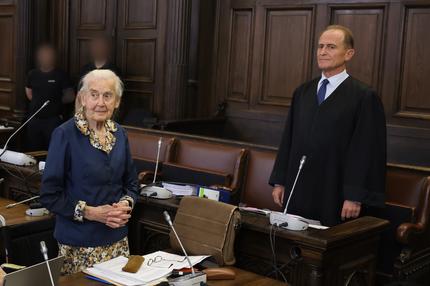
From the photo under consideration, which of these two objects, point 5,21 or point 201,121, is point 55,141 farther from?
point 5,21

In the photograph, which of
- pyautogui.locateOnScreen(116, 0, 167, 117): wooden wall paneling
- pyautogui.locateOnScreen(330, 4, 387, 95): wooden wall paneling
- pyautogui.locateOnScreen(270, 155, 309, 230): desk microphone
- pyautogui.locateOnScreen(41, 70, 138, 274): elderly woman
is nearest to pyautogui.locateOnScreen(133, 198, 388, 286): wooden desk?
pyautogui.locateOnScreen(270, 155, 309, 230): desk microphone

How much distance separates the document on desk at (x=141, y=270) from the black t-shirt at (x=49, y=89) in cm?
438

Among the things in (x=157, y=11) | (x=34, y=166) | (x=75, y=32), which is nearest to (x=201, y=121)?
(x=157, y=11)

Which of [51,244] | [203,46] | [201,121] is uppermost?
[203,46]

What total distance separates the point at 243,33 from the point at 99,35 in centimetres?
183

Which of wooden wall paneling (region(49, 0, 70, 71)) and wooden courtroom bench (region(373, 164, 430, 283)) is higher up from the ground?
wooden wall paneling (region(49, 0, 70, 71))

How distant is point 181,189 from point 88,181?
877 millimetres

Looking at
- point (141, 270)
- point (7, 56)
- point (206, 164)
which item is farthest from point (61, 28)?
point (141, 270)

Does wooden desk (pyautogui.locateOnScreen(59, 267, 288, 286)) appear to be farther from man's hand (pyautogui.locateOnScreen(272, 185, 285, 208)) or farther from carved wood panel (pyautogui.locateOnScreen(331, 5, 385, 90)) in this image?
carved wood panel (pyautogui.locateOnScreen(331, 5, 385, 90))

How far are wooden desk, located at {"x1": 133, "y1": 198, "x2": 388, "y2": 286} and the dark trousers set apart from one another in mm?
3679

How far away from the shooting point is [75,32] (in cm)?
676

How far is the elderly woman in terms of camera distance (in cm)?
231

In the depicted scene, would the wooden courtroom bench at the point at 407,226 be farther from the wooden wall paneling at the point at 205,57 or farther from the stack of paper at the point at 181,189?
the wooden wall paneling at the point at 205,57

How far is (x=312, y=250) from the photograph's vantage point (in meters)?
2.31
